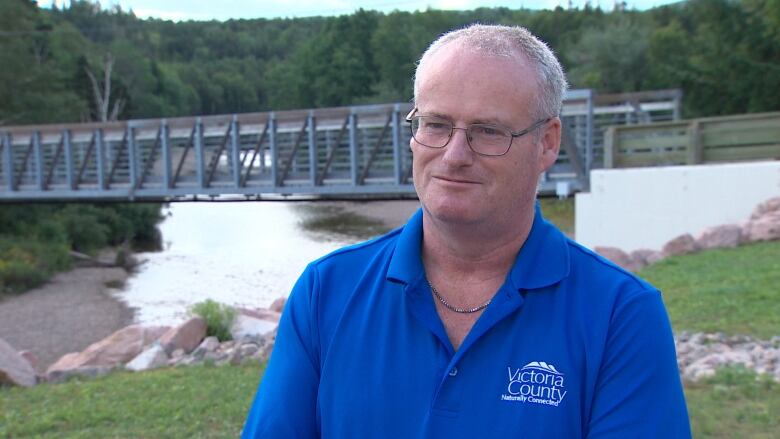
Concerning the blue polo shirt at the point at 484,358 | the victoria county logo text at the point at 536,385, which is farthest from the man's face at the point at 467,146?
the victoria county logo text at the point at 536,385

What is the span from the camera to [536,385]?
1748 mm

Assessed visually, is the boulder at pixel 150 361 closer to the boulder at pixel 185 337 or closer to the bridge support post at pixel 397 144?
the boulder at pixel 185 337

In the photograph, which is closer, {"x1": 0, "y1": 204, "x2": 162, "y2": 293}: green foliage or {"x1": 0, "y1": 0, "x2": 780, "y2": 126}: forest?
{"x1": 0, "y1": 204, "x2": 162, "y2": 293}: green foliage

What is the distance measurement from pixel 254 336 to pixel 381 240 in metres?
8.45

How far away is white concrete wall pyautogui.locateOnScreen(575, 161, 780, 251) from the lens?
1160 centimetres

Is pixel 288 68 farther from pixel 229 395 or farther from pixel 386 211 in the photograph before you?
pixel 229 395

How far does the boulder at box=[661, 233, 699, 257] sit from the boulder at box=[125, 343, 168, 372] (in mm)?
6787

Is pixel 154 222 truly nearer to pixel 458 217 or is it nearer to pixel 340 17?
pixel 340 17

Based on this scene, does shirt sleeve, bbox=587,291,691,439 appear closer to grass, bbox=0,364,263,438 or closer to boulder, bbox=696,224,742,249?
grass, bbox=0,364,263,438

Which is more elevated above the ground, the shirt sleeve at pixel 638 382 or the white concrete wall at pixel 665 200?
the shirt sleeve at pixel 638 382

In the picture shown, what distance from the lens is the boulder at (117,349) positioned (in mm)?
10261

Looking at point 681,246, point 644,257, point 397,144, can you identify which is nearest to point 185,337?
point 644,257

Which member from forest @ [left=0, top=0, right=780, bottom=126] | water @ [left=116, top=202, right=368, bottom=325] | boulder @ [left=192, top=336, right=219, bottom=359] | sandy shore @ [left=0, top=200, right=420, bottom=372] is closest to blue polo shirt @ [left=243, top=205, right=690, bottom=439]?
boulder @ [left=192, top=336, right=219, bottom=359]

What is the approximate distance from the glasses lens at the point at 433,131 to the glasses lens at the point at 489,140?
6 cm
